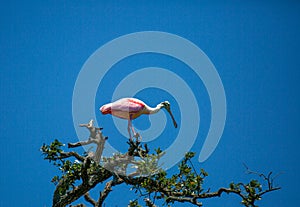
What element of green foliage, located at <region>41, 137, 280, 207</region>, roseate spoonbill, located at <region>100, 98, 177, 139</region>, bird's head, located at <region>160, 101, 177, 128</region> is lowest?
green foliage, located at <region>41, 137, 280, 207</region>

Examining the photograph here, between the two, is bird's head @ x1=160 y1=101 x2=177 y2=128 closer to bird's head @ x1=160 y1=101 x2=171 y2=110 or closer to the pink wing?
bird's head @ x1=160 y1=101 x2=171 y2=110

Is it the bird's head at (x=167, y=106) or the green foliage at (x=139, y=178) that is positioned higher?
the bird's head at (x=167, y=106)

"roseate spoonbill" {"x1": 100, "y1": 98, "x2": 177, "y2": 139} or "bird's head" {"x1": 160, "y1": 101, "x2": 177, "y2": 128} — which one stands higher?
"bird's head" {"x1": 160, "y1": 101, "x2": 177, "y2": 128}

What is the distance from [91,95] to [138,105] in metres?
0.72

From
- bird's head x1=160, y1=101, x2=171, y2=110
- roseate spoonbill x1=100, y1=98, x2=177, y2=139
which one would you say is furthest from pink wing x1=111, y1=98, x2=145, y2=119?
bird's head x1=160, y1=101, x2=171, y2=110

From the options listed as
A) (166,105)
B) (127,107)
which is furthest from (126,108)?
(166,105)

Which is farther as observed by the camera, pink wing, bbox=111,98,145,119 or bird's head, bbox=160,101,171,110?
bird's head, bbox=160,101,171,110

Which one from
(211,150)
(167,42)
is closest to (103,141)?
(211,150)

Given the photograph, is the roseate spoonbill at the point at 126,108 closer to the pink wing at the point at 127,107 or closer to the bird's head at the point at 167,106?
the pink wing at the point at 127,107

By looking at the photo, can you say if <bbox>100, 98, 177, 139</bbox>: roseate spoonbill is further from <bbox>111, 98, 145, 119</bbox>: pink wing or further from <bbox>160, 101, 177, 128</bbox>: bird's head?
<bbox>160, 101, 177, 128</bbox>: bird's head

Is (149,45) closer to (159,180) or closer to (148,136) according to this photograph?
(148,136)

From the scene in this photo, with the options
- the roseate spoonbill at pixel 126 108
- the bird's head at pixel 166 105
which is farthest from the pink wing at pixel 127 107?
the bird's head at pixel 166 105

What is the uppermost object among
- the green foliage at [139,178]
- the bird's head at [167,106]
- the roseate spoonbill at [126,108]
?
the bird's head at [167,106]

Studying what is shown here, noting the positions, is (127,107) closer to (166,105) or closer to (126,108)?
(126,108)
